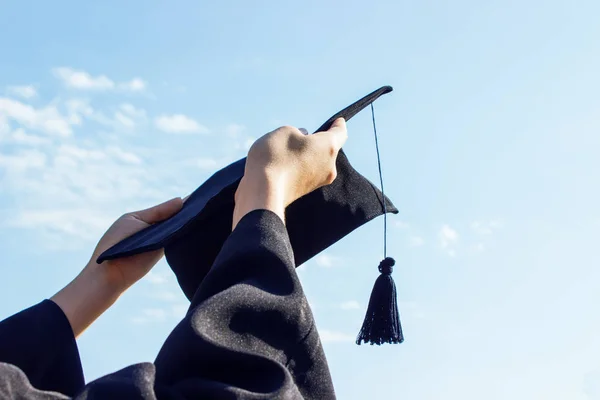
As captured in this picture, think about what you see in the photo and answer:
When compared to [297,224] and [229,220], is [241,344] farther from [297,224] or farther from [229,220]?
[297,224]

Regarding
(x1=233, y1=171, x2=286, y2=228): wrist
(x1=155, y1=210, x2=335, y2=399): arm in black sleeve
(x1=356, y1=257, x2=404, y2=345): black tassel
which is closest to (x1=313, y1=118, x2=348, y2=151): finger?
(x1=233, y1=171, x2=286, y2=228): wrist

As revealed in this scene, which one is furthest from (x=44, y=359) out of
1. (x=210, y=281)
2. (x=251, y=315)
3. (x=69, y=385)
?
(x=251, y=315)

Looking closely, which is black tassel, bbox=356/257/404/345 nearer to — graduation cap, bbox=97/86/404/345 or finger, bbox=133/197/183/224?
graduation cap, bbox=97/86/404/345

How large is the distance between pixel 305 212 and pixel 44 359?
78cm

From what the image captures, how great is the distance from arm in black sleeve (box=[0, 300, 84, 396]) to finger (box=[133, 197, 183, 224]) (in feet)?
1.72

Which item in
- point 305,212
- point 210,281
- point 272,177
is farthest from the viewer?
point 305,212

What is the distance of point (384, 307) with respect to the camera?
266cm

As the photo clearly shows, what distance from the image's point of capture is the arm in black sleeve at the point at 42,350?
5.93ft

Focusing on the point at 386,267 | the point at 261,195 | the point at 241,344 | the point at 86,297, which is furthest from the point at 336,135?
the point at 241,344

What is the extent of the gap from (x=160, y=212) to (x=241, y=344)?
1182 millimetres

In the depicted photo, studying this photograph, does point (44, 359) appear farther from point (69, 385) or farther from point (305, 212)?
point (305, 212)

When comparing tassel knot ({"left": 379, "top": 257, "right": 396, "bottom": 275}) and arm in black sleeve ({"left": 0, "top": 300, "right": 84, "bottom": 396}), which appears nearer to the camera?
arm in black sleeve ({"left": 0, "top": 300, "right": 84, "bottom": 396})

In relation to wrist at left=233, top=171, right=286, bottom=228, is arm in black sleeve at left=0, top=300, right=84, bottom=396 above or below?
below

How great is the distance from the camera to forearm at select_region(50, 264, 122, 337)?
6.40ft
